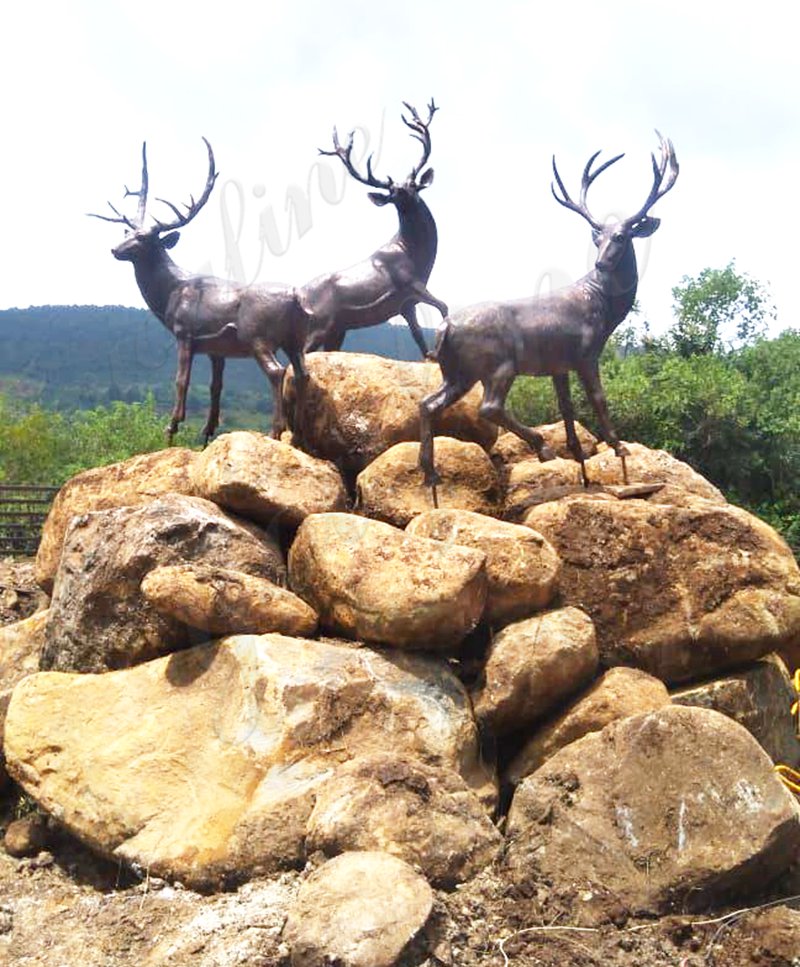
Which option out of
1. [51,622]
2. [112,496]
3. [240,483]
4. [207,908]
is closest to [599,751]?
[207,908]

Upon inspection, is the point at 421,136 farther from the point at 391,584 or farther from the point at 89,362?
the point at 89,362

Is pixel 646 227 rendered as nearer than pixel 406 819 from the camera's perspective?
No

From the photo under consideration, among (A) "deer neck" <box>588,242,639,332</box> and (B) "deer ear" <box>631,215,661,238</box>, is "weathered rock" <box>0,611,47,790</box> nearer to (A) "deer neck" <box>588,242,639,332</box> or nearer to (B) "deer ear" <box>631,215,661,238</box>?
(A) "deer neck" <box>588,242,639,332</box>

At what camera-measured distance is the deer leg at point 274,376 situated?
9.47 metres

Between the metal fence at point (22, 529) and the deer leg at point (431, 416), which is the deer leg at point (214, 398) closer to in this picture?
the deer leg at point (431, 416)

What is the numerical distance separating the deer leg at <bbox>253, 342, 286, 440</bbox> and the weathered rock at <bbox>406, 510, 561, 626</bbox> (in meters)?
2.70

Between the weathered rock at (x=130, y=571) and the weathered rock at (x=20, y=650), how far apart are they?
843 mm

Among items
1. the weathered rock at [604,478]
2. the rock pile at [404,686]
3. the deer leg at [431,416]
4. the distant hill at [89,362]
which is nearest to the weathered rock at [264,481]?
the rock pile at [404,686]

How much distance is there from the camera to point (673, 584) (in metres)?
7.47

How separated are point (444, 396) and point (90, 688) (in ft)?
11.6

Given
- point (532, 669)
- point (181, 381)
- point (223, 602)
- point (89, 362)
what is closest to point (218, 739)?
point (223, 602)

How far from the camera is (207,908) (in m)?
5.21

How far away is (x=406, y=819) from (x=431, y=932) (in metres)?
0.70

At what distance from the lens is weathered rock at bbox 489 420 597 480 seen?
952 cm
